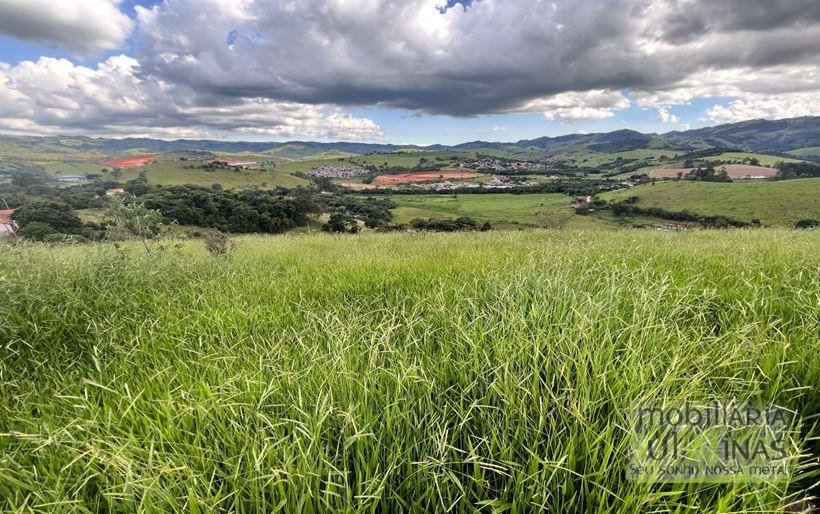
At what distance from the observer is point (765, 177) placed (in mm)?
141875

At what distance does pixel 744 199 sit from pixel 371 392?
13521 cm

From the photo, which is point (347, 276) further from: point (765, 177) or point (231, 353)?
point (765, 177)

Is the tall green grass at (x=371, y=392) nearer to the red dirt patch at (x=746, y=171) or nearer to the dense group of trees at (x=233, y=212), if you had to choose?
the dense group of trees at (x=233, y=212)

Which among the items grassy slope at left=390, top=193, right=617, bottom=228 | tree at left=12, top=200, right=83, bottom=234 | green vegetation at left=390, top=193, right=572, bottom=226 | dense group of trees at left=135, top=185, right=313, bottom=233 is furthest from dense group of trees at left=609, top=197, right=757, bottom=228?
tree at left=12, top=200, right=83, bottom=234

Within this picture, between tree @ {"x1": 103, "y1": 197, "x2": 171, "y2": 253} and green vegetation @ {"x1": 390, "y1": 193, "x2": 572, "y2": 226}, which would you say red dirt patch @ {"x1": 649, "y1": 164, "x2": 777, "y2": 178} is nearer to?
green vegetation @ {"x1": 390, "y1": 193, "x2": 572, "y2": 226}

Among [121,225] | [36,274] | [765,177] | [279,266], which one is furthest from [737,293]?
[765,177]

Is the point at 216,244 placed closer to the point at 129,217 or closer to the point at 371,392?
the point at 129,217

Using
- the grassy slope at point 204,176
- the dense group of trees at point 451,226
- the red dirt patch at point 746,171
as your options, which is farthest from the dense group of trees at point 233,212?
the red dirt patch at point 746,171

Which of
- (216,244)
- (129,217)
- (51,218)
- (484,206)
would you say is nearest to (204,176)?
(484,206)

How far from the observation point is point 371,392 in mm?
2445

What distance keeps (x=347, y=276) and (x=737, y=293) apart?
5376 millimetres

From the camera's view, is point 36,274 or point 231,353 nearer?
point 231,353

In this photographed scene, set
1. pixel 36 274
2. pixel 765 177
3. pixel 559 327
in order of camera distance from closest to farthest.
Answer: pixel 559 327, pixel 36 274, pixel 765 177

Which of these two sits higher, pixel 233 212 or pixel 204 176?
pixel 204 176
